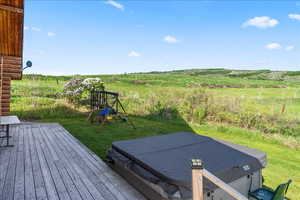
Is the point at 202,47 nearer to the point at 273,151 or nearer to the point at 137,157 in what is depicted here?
the point at 273,151

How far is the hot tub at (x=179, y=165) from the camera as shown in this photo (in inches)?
87.4

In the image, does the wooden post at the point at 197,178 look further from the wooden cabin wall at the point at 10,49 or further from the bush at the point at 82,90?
the bush at the point at 82,90

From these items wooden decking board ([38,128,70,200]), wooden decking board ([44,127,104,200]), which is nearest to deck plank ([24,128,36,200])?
wooden decking board ([38,128,70,200])

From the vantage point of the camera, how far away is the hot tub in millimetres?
2221

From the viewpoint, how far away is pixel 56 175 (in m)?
2.99

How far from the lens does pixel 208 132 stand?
7.52 m

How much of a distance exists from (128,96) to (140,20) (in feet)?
37.7

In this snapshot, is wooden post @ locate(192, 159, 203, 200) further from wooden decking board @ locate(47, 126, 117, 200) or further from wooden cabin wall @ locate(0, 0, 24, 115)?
wooden cabin wall @ locate(0, 0, 24, 115)

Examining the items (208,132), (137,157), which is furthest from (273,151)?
(137,157)

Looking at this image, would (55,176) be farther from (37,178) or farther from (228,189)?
(228,189)

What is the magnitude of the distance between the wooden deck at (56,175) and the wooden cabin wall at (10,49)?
3.02 metres

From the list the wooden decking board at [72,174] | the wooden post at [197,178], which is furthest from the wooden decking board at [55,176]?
the wooden post at [197,178]

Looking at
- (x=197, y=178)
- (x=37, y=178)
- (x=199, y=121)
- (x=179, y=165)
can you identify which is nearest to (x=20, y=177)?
(x=37, y=178)

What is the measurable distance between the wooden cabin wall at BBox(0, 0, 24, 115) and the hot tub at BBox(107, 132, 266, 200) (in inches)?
197
